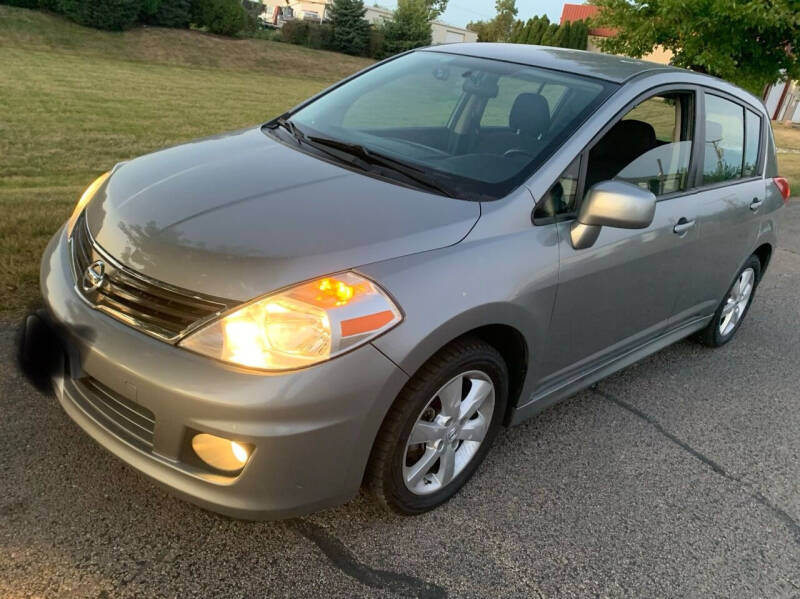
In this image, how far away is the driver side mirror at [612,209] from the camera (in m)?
2.69

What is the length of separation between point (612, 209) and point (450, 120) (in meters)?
1.11

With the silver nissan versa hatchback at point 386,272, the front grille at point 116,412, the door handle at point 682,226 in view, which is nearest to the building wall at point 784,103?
the door handle at point 682,226

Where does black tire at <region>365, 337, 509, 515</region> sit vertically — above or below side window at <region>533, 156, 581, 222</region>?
below

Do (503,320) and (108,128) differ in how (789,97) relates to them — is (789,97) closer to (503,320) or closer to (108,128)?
A: (108,128)

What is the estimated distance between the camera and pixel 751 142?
4.34 metres

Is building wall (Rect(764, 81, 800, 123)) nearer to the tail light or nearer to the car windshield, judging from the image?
the tail light

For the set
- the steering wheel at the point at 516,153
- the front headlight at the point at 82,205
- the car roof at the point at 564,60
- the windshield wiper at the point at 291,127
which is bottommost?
the front headlight at the point at 82,205

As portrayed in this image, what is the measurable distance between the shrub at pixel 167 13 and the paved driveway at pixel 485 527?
33.3 metres

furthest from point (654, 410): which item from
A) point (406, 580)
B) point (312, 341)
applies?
point (312, 341)

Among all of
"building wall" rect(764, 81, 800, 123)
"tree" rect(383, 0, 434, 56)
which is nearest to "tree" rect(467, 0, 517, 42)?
"tree" rect(383, 0, 434, 56)

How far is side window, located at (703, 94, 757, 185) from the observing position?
3752 millimetres

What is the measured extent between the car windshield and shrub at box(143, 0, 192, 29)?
3284 cm

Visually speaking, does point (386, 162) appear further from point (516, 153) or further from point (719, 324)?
point (719, 324)

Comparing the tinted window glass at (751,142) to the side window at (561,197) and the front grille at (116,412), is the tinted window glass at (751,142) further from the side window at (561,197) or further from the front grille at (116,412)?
the front grille at (116,412)
